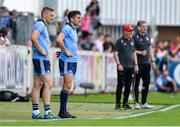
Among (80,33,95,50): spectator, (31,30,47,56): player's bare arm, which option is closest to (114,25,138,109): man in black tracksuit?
(31,30,47,56): player's bare arm

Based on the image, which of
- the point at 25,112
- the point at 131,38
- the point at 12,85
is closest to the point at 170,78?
the point at 12,85

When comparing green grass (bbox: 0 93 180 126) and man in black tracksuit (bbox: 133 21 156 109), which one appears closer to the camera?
green grass (bbox: 0 93 180 126)

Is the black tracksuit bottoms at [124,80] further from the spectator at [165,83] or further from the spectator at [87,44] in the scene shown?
the spectator at [165,83]

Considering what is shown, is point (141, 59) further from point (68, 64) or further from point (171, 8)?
point (171, 8)

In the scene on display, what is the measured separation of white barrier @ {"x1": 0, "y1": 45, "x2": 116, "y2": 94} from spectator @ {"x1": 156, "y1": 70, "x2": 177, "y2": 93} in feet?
8.36

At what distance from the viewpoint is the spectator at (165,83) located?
33.3 m

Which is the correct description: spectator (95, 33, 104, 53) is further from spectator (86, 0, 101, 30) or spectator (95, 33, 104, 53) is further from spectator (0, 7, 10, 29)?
spectator (0, 7, 10, 29)

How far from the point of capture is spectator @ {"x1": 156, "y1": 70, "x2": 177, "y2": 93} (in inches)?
1313

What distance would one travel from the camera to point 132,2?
40.7m

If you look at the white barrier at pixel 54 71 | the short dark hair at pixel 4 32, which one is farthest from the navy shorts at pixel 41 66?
the short dark hair at pixel 4 32

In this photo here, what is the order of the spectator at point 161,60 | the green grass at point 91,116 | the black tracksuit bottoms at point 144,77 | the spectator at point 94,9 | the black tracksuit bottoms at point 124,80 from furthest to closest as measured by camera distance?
the spectator at point 161,60
the spectator at point 94,9
the black tracksuit bottoms at point 144,77
the black tracksuit bottoms at point 124,80
the green grass at point 91,116

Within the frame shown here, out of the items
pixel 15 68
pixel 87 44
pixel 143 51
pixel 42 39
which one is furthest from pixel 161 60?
pixel 42 39

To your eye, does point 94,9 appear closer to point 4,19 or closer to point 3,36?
point 4,19

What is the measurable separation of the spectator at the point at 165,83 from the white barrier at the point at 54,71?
2.55 m
